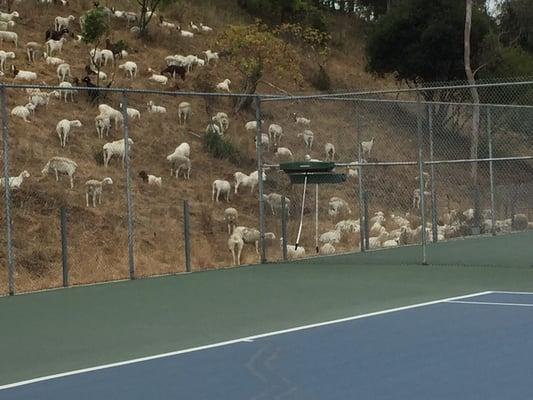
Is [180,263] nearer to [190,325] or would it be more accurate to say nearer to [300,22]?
[190,325]

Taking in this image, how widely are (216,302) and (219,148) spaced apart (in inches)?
610

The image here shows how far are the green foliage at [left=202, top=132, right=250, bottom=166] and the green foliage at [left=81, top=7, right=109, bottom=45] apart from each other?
20.3 ft

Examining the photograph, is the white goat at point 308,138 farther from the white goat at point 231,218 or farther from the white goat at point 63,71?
the white goat at point 63,71

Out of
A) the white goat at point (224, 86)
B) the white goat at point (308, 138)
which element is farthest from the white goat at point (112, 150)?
the white goat at point (224, 86)

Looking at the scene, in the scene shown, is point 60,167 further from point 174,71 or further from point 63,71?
point 174,71

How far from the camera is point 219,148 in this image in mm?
28438

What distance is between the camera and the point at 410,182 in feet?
97.6

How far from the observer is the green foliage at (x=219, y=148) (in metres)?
28.4

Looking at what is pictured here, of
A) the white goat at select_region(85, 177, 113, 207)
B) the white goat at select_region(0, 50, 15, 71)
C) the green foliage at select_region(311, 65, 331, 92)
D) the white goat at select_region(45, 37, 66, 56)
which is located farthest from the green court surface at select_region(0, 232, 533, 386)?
the green foliage at select_region(311, 65, 331, 92)

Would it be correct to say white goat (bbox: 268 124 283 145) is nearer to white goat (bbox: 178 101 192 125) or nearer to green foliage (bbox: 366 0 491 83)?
white goat (bbox: 178 101 192 125)

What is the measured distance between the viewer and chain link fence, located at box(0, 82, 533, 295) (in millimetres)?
20188

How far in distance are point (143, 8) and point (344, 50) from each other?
41.5ft

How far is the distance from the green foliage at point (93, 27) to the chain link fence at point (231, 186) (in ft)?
11.5

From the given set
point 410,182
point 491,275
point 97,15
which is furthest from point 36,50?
point 491,275
